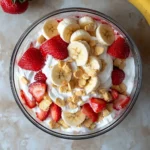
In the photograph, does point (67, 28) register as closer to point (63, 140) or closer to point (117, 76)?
point (117, 76)

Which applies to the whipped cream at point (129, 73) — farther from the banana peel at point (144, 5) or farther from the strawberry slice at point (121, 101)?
the banana peel at point (144, 5)

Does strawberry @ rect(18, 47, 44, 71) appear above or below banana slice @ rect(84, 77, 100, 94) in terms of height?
above

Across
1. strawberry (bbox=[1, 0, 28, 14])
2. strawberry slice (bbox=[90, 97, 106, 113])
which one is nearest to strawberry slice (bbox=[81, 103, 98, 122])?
strawberry slice (bbox=[90, 97, 106, 113])

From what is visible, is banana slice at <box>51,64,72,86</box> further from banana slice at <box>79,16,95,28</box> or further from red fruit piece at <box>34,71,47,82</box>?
banana slice at <box>79,16,95,28</box>

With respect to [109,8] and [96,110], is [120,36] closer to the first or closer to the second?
[109,8]

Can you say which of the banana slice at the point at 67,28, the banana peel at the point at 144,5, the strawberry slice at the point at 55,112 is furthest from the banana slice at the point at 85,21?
the strawberry slice at the point at 55,112

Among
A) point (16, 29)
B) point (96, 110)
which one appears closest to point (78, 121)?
point (96, 110)
